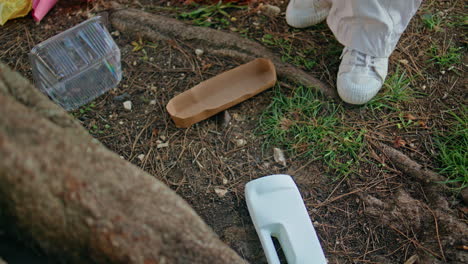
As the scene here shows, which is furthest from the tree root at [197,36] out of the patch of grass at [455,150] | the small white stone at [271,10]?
the patch of grass at [455,150]

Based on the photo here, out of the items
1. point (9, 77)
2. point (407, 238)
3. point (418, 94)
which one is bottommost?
point (407, 238)

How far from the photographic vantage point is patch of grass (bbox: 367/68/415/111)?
6.24 ft

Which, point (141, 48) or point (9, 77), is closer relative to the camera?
point (9, 77)

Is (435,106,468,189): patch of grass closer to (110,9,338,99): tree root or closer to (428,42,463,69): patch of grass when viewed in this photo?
(428,42,463,69): patch of grass

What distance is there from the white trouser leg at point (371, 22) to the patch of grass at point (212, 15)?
64 centimetres

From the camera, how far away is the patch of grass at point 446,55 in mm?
2023

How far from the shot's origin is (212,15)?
2.29 meters

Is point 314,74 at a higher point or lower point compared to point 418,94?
higher

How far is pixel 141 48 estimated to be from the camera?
2.18 metres

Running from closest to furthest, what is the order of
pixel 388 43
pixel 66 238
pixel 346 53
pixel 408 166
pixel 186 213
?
1. pixel 66 238
2. pixel 186 213
3. pixel 408 166
4. pixel 388 43
5. pixel 346 53

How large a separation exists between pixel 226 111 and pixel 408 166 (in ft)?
2.84

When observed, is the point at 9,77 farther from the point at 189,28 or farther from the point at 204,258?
the point at 189,28

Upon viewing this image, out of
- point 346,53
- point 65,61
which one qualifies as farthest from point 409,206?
point 65,61

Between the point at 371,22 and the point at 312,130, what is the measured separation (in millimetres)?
546
